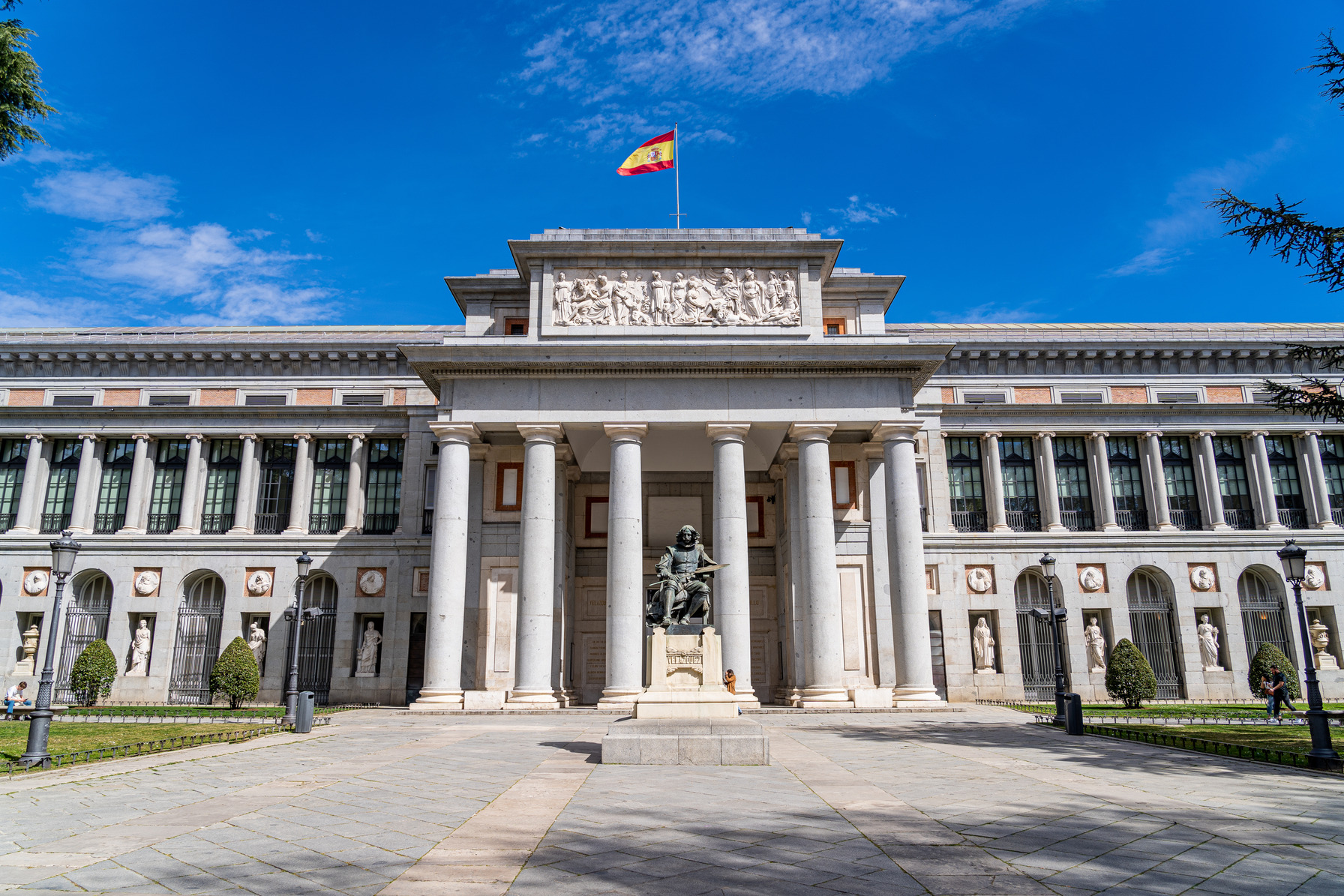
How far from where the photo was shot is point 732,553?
94.8 feet

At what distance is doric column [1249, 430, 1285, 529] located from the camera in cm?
4041

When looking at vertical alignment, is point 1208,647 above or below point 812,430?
below

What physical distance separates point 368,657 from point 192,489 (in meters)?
11.9

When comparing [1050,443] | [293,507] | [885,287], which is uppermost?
[885,287]

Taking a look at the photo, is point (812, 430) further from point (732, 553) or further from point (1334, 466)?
point (1334, 466)

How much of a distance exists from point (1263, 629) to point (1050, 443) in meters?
12.6

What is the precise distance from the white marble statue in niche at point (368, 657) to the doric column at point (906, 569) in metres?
22.3

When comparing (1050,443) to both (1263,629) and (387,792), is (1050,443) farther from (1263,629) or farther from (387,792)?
(387,792)

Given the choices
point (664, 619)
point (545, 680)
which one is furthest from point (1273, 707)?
point (545, 680)

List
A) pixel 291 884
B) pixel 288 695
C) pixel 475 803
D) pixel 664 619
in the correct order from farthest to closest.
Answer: pixel 288 695 < pixel 664 619 < pixel 475 803 < pixel 291 884

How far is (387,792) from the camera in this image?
460 inches

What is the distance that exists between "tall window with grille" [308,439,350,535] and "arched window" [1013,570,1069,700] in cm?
3169

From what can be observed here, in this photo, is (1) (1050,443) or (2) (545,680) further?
(1) (1050,443)

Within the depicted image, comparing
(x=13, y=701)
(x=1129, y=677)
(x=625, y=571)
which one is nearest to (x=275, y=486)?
(x=13, y=701)
